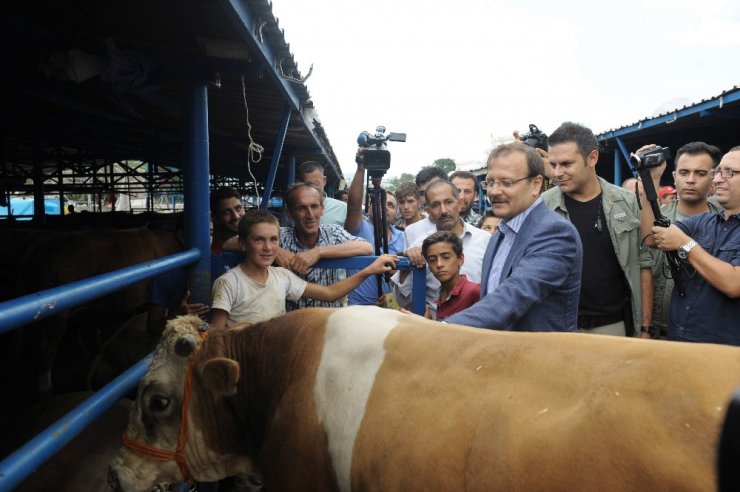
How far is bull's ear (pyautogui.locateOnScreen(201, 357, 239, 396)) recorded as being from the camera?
1.90m

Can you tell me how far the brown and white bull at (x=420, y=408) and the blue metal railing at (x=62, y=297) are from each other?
285 millimetres

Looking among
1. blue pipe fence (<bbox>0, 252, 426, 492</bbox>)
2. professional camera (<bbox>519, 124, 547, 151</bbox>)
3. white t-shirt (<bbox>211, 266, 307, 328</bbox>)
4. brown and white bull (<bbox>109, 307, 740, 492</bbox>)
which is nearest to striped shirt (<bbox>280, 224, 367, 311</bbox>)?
white t-shirt (<bbox>211, 266, 307, 328</bbox>)

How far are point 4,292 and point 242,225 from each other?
3562 mm

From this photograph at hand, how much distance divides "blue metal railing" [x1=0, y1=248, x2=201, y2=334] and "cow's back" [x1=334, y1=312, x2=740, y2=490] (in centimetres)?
100

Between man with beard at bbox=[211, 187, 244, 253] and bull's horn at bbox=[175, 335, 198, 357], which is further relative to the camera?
man with beard at bbox=[211, 187, 244, 253]

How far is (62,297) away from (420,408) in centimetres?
116

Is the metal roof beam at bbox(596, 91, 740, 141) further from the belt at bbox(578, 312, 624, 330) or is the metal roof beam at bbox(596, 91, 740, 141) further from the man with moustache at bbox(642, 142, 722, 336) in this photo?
the belt at bbox(578, 312, 624, 330)

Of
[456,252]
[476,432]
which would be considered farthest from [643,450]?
[456,252]

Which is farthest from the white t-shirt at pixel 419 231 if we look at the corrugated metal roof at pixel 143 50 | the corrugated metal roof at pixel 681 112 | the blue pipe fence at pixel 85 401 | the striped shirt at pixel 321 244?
the corrugated metal roof at pixel 681 112

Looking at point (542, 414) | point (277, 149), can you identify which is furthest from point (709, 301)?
point (277, 149)

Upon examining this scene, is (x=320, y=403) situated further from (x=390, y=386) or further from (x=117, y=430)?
(x=117, y=430)

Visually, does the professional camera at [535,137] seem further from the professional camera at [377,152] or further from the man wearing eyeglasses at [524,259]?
the man wearing eyeglasses at [524,259]

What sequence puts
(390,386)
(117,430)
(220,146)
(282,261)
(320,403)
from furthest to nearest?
(220,146) → (282,261) → (117,430) → (320,403) → (390,386)

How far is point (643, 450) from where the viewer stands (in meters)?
1.06
